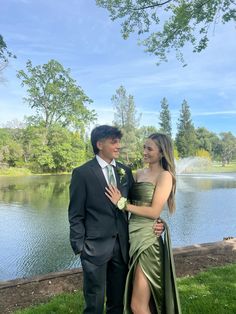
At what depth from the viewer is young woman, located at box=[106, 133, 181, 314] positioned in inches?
95.0

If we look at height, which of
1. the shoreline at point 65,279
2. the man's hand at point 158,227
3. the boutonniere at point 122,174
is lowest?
the shoreline at point 65,279

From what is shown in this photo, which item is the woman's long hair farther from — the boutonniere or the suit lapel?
the suit lapel

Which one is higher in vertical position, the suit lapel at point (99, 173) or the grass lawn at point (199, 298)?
the suit lapel at point (99, 173)

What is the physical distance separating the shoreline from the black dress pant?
1.26m

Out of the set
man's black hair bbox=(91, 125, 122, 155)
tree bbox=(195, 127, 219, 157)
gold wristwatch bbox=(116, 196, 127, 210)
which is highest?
tree bbox=(195, 127, 219, 157)

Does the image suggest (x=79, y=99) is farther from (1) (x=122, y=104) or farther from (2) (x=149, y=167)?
(2) (x=149, y=167)

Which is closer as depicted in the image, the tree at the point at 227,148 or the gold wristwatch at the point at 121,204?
the gold wristwatch at the point at 121,204

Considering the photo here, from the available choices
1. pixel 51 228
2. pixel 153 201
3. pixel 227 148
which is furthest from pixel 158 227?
pixel 227 148

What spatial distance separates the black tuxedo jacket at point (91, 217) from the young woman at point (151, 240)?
0.30 feet

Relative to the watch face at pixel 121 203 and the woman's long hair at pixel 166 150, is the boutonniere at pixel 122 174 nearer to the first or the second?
the watch face at pixel 121 203

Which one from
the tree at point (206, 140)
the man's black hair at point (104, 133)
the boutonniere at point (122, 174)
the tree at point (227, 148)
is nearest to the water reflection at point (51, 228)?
the boutonniere at point (122, 174)

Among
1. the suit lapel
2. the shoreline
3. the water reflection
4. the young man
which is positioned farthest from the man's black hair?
the water reflection

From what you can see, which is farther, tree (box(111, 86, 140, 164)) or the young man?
tree (box(111, 86, 140, 164))

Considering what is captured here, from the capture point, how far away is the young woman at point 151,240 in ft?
7.91
